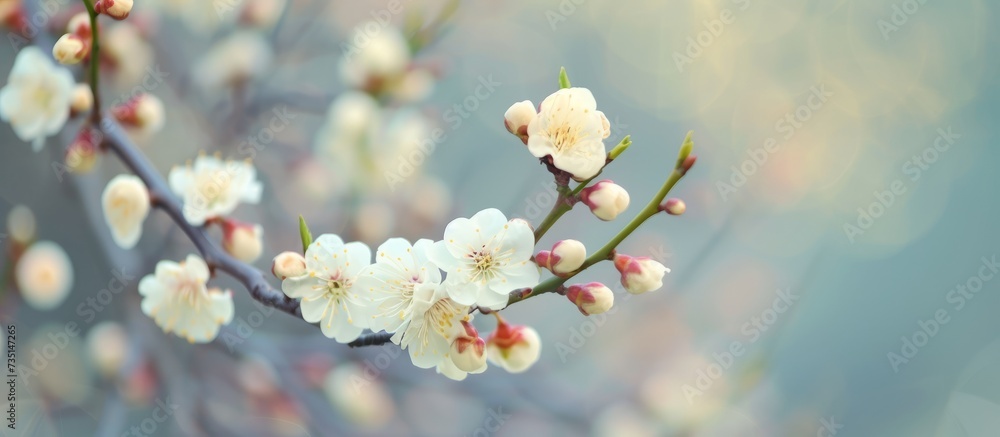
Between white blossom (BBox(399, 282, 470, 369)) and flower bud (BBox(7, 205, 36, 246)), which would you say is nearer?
white blossom (BBox(399, 282, 470, 369))

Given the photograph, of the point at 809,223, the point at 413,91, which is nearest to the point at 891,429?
the point at 809,223

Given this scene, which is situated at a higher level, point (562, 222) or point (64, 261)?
point (64, 261)

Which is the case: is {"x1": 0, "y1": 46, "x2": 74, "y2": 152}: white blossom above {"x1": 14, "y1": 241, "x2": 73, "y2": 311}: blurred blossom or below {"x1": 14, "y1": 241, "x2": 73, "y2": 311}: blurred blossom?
above

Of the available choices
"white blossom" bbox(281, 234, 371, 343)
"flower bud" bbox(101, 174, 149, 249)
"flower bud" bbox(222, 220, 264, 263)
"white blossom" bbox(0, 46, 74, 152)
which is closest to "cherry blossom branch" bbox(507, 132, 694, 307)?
"white blossom" bbox(281, 234, 371, 343)

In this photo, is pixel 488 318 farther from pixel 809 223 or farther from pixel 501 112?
pixel 809 223

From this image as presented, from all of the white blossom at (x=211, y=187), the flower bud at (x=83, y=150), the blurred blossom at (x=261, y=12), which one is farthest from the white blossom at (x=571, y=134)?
the blurred blossom at (x=261, y=12)

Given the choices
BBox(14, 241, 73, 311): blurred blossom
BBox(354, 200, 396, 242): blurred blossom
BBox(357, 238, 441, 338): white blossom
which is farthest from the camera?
BBox(354, 200, 396, 242): blurred blossom

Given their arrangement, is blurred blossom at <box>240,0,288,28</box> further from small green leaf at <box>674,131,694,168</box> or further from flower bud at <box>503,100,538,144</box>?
small green leaf at <box>674,131,694,168</box>
